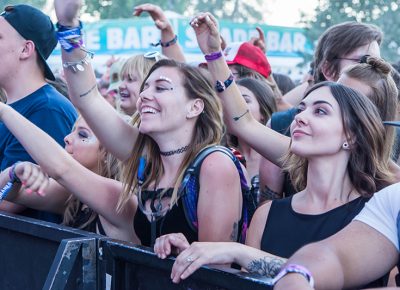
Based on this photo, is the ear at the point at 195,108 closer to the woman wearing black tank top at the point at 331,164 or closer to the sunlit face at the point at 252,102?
the woman wearing black tank top at the point at 331,164

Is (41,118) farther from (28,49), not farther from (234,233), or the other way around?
(234,233)

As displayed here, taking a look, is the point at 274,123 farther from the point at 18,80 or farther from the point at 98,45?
the point at 98,45

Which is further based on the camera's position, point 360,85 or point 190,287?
point 360,85

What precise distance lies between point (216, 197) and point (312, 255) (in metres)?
0.80

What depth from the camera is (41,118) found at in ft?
13.2

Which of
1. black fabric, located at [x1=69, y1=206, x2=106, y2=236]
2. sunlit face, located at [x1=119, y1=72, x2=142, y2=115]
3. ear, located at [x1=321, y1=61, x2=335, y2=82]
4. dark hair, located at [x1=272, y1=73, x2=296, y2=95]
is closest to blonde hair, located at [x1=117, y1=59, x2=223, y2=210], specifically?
black fabric, located at [x1=69, y1=206, x2=106, y2=236]

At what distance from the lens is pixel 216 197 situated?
308cm

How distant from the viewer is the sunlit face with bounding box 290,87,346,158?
2990mm

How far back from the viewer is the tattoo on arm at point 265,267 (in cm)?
261

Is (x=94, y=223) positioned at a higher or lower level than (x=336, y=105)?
lower

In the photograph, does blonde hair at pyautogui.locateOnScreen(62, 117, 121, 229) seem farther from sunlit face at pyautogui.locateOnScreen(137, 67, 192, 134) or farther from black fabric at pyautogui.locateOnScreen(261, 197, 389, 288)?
black fabric at pyautogui.locateOnScreen(261, 197, 389, 288)

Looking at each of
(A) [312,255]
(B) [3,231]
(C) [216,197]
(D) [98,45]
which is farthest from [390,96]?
(D) [98,45]

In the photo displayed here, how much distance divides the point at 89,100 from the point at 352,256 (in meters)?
1.66

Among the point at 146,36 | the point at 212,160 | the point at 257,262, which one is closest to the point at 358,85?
the point at 212,160
